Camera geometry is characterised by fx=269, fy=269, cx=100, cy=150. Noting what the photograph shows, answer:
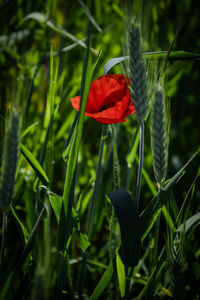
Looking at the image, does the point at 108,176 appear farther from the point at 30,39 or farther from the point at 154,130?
the point at 30,39

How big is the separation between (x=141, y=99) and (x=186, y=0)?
113 centimetres

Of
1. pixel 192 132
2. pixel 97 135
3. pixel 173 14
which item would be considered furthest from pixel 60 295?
pixel 173 14

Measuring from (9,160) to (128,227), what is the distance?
0.20m

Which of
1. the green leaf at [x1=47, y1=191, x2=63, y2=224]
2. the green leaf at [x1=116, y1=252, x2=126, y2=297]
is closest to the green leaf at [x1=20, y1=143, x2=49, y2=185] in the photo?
the green leaf at [x1=47, y1=191, x2=63, y2=224]

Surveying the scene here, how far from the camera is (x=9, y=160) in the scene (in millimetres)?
372

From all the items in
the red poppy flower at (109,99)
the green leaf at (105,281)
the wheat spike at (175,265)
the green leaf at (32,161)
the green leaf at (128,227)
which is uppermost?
the red poppy flower at (109,99)

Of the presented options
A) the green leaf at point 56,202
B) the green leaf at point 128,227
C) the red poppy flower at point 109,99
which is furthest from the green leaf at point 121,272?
the red poppy flower at point 109,99

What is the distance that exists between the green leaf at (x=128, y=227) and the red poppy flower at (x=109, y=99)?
0.13 m

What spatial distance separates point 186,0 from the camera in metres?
1.27

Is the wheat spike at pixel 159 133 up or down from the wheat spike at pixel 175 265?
up

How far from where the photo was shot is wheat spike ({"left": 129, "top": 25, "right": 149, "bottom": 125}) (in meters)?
0.40

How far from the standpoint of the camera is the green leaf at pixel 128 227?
1.35 ft

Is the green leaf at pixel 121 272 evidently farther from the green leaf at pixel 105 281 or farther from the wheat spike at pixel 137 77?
the wheat spike at pixel 137 77

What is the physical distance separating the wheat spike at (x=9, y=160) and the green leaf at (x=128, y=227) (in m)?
0.16
